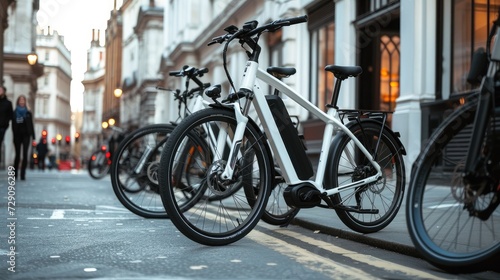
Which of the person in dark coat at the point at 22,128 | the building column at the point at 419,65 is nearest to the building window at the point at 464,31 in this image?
the building column at the point at 419,65

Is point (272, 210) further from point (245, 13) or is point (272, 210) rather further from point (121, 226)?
point (245, 13)

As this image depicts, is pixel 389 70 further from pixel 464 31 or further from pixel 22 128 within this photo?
pixel 22 128

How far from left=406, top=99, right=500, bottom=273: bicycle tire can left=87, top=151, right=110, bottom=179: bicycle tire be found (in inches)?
599

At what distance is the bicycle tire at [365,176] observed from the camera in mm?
5023

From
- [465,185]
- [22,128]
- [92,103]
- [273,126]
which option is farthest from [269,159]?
[92,103]

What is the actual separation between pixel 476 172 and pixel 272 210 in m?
2.39

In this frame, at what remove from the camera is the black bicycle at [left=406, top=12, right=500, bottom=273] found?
10.9 ft

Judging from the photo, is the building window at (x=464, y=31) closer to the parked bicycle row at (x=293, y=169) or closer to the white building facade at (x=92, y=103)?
the parked bicycle row at (x=293, y=169)

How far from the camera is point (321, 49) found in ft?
53.8

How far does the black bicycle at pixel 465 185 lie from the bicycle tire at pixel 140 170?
3.26 metres

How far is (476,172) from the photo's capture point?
331 cm

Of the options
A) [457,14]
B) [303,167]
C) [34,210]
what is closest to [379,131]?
[303,167]

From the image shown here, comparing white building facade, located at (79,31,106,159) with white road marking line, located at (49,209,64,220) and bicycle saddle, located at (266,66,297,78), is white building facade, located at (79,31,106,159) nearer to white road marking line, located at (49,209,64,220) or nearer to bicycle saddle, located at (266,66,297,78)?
white road marking line, located at (49,209,64,220)

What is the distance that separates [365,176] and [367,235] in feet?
1.46
